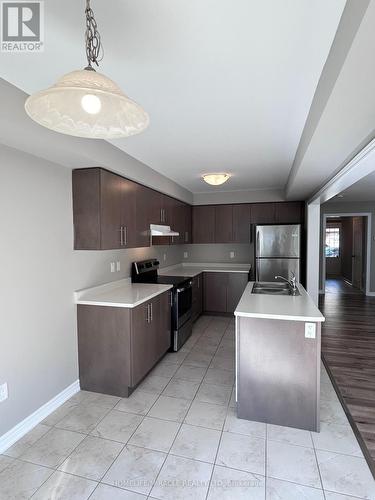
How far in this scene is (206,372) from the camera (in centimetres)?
316

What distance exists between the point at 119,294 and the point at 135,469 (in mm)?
1608

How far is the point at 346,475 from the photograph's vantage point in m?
1.77

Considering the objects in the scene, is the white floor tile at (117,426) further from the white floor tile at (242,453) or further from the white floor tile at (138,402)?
the white floor tile at (242,453)

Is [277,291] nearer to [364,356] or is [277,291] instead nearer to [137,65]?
[364,356]

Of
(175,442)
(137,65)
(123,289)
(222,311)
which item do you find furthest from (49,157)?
(222,311)

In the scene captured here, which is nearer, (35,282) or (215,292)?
(35,282)

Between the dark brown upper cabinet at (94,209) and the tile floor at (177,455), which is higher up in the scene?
the dark brown upper cabinet at (94,209)

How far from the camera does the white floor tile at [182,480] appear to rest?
1.66 metres

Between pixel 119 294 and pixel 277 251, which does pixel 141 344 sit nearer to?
pixel 119 294

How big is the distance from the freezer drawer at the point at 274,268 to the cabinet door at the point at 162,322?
A: 2120mm

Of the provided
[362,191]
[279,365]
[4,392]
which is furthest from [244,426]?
[362,191]

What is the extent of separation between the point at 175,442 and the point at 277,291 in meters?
1.83

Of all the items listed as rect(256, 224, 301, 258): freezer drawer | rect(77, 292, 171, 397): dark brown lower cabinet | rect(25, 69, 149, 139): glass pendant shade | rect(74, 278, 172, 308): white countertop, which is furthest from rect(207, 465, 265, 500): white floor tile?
rect(256, 224, 301, 258): freezer drawer

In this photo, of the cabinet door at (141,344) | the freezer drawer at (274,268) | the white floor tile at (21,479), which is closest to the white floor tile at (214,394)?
the cabinet door at (141,344)
